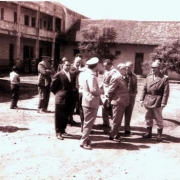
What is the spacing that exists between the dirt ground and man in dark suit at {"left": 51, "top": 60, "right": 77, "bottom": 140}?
0.35 meters

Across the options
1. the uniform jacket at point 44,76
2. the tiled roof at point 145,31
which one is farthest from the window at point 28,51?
the uniform jacket at point 44,76

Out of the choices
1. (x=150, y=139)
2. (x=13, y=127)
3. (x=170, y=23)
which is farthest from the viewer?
(x=170, y=23)

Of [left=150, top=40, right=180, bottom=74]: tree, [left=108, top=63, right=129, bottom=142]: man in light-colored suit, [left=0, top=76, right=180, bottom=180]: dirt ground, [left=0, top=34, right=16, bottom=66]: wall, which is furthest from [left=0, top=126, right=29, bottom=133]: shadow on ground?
[left=0, top=34, right=16, bottom=66]: wall

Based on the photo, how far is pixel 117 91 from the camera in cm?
698

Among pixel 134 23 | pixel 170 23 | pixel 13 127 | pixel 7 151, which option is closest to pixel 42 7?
pixel 134 23

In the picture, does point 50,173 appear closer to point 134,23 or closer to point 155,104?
point 155,104

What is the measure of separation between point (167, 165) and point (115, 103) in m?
1.84

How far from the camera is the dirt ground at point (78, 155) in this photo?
16.6 ft

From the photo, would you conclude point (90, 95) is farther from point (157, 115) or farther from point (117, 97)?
point (157, 115)

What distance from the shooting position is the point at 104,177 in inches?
196

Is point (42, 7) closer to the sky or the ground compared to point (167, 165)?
closer to the sky

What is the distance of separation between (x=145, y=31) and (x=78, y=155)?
30.0 m

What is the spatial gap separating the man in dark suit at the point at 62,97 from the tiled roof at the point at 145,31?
26.8 metres

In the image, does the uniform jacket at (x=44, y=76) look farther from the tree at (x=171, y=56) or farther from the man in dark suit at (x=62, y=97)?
the tree at (x=171, y=56)
